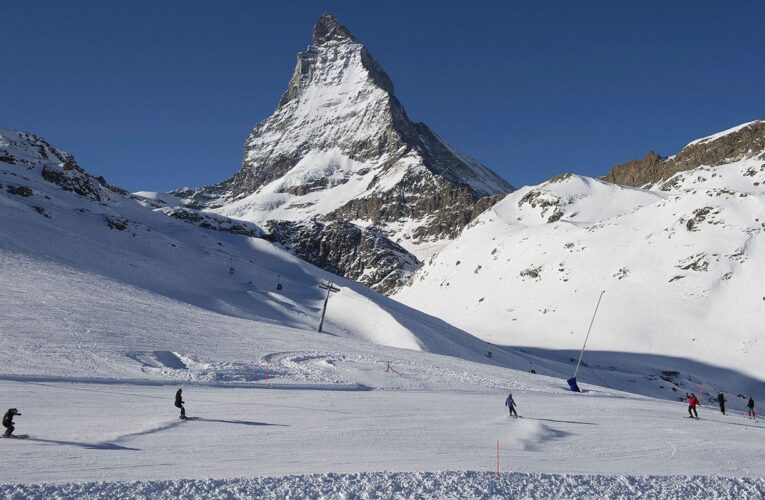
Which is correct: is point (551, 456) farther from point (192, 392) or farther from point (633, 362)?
point (633, 362)

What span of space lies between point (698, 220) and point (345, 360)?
84.3 m

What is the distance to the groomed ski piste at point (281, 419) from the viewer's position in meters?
15.7

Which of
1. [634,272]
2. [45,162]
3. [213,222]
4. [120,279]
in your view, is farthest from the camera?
[213,222]

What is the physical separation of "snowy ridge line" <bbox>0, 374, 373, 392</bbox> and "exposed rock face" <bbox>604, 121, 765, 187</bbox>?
13526 centimetres

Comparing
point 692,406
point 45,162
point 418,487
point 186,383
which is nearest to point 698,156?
point 692,406

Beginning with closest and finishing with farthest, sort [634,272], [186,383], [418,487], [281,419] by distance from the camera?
[418,487]
[281,419]
[186,383]
[634,272]

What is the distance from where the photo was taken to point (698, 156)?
494ft

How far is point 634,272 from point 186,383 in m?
85.2

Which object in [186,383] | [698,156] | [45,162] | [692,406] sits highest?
[698,156]

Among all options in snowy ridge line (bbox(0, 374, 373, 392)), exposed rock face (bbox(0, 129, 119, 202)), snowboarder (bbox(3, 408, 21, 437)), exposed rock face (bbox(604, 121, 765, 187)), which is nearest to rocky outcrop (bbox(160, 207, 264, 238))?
exposed rock face (bbox(0, 129, 119, 202))

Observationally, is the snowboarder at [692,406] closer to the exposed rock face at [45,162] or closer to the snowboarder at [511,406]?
the snowboarder at [511,406]

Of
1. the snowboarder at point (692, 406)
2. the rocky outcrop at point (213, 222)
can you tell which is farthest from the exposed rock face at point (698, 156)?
the snowboarder at point (692, 406)

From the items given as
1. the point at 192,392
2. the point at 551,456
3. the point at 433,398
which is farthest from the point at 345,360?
the point at 551,456

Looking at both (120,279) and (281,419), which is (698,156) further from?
(281,419)
